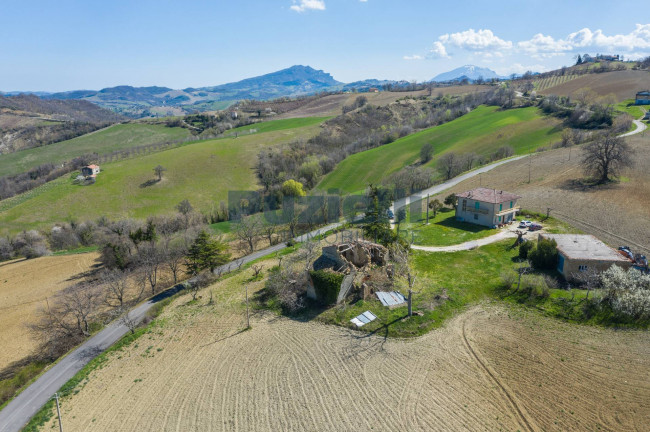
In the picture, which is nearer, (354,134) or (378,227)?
(378,227)

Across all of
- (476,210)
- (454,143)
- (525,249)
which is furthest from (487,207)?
(454,143)

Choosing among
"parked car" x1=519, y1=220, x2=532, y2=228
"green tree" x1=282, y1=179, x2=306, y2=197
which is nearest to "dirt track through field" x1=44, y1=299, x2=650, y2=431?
"parked car" x1=519, y1=220, x2=532, y2=228

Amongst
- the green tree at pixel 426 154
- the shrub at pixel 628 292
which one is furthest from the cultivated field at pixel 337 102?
the shrub at pixel 628 292

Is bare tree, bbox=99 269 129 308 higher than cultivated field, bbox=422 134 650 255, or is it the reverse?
cultivated field, bbox=422 134 650 255

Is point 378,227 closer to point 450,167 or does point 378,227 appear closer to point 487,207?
point 487,207

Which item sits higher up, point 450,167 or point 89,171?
A: point 89,171

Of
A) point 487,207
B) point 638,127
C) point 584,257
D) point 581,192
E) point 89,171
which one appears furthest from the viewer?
point 89,171

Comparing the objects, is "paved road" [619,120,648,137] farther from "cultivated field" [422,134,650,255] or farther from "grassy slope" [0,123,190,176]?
"grassy slope" [0,123,190,176]
